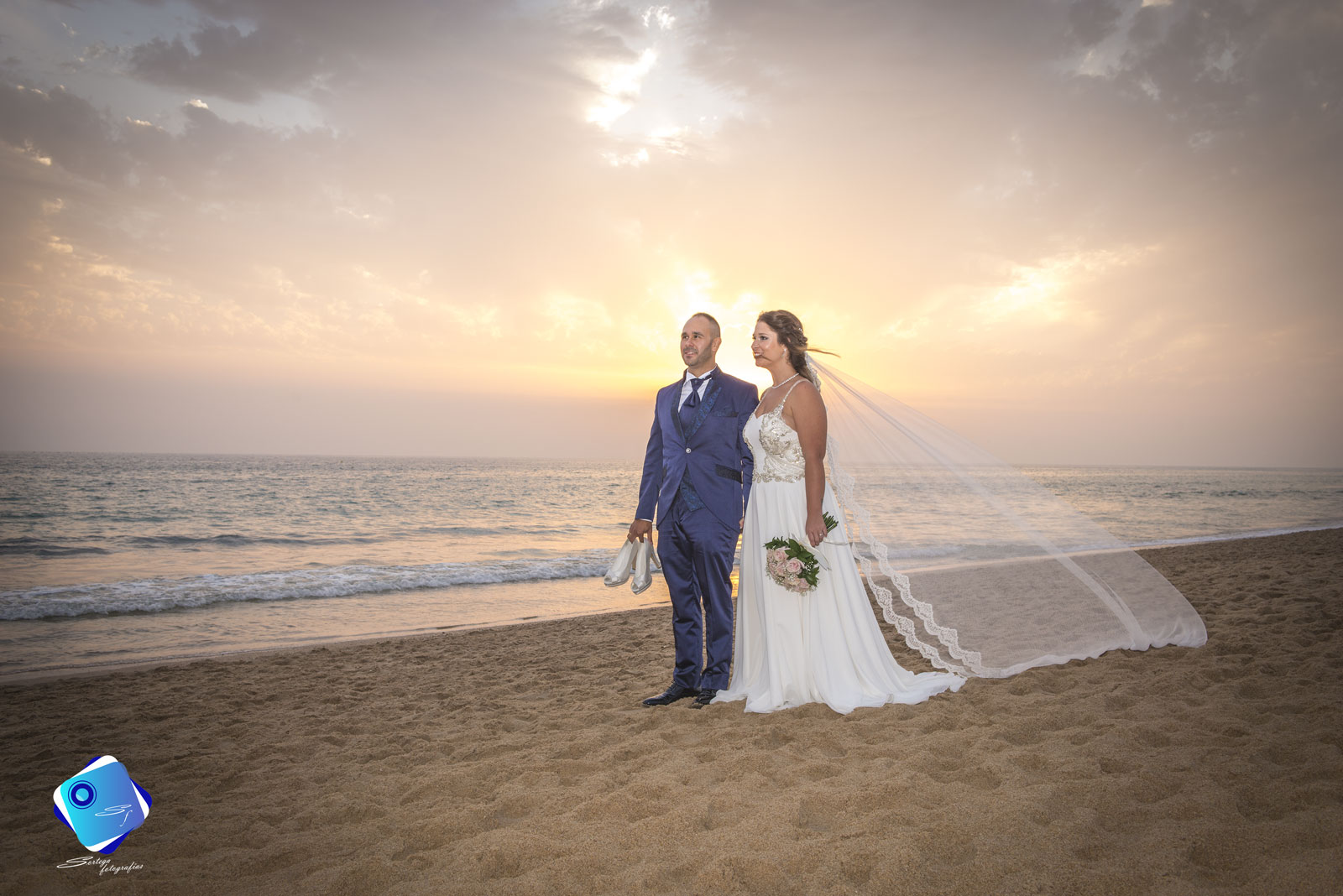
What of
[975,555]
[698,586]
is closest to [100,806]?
[698,586]

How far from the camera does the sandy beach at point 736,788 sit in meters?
2.10

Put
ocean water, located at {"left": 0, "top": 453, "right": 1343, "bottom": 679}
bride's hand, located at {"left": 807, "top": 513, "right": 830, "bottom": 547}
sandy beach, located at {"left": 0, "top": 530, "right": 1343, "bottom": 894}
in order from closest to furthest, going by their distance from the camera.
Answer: sandy beach, located at {"left": 0, "top": 530, "right": 1343, "bottom": 894}, bride's hand, located at {"left": 807, "top": 513, "right": 830, "bottom": 547}, ocean water, located at {"left": 0, "top": 453, "right": 1343, "bottom": 679}

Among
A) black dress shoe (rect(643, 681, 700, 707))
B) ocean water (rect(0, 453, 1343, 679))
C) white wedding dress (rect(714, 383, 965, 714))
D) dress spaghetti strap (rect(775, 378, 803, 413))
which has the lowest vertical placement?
ocean water (rect(0, 453, 1343, 679))

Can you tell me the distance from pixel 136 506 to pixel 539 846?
Result: 91.7 feet

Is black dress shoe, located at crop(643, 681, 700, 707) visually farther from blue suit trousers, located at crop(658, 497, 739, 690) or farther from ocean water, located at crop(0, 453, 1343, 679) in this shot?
ocean water, located at crop(0, 453, 1343, 679)

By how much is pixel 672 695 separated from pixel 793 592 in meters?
1.02

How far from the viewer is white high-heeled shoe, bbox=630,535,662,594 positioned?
419 centimetres

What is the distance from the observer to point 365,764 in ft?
11.5

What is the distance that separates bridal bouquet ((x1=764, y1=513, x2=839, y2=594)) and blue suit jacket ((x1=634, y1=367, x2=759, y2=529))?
40cm

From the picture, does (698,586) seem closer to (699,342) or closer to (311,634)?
(699,342)

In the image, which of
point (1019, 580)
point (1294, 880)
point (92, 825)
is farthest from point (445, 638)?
point (1294, 880)

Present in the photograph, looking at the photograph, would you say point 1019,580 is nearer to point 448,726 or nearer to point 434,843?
point 434,843

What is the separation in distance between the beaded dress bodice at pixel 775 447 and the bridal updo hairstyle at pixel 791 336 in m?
0.17

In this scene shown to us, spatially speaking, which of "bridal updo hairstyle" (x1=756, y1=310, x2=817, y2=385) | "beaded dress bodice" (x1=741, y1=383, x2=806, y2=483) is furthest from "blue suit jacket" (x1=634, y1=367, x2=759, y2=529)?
"bridal updo hairstyle" (x1=756, y1=310, x2=817, y2=385)
